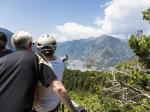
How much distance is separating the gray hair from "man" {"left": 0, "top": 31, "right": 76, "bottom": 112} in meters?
0.18

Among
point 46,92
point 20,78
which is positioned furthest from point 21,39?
point 46,92

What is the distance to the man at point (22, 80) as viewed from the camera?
394 cm

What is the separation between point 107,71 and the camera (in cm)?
2159

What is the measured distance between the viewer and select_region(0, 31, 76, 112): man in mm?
3936

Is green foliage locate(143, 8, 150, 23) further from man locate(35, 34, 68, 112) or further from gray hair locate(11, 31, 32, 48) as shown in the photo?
gray hair locate(11, 31, 32, 48)

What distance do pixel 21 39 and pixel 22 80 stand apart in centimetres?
56

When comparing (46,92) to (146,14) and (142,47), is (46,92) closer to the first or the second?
(142,47)

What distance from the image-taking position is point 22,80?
4000mm

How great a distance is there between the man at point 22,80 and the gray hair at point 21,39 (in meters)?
0.18

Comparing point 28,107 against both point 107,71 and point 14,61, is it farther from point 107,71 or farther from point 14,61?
point 107,71

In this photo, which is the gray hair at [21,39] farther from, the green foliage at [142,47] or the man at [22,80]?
the green foliage at [142,47]

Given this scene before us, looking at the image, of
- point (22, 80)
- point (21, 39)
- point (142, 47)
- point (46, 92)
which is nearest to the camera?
point (22, 80)

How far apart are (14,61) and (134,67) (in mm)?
18000

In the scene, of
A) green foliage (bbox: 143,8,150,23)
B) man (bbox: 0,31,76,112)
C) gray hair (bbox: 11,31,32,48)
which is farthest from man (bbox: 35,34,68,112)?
green foliage (bbox: 143,8,150,23)
